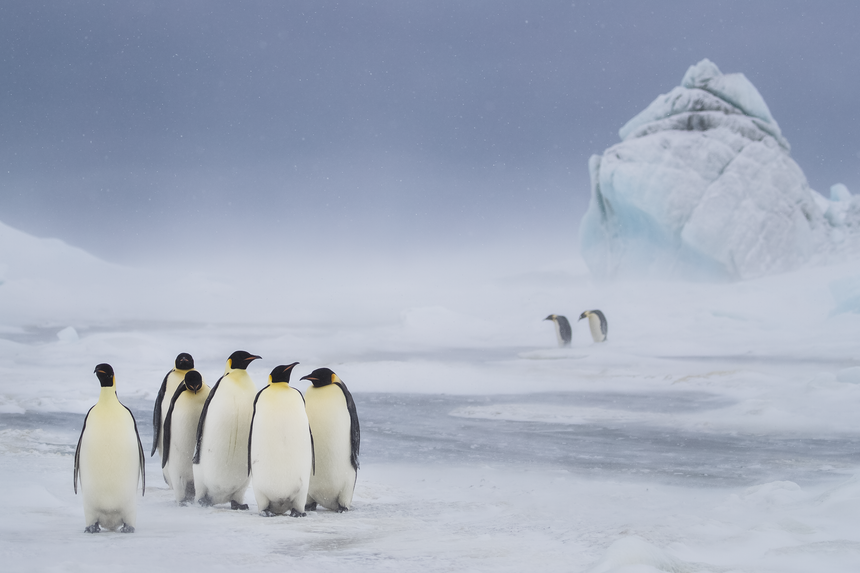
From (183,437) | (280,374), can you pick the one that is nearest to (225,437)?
(183,437)

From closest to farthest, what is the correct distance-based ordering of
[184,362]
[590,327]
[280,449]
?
[280,449] → [184,362] → [590,327]

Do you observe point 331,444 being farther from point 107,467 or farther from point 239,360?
point 107,467

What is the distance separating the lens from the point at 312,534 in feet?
8.93

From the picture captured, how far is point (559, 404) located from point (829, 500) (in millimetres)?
3856

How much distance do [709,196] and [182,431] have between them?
1479cm

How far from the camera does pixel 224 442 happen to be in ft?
10.5

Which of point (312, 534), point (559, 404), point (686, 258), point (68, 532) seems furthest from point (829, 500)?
point (686, 258)

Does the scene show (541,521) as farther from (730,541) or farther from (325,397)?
(325,397)

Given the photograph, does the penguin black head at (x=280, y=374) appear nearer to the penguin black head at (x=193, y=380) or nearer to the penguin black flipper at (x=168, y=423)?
the penguin black head at (x=193, y=380)

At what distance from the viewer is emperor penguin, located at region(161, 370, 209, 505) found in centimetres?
337

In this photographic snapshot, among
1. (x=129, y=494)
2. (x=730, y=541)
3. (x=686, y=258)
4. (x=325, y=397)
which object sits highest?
(x=686, y=258)

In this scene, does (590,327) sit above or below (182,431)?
above

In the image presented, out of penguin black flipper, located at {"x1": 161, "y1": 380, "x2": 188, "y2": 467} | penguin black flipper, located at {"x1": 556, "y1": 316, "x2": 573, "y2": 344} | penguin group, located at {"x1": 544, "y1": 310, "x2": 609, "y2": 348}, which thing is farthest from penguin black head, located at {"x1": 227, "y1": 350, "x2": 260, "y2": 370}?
penguin black flipper, located at {"x1": 556, "y1": 316, "x2": 573, "y2": 344}

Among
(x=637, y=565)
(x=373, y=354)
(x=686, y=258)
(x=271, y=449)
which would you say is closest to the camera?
(x=637, y=565)
